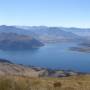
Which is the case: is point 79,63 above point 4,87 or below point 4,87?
below

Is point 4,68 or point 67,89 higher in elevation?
point 67,89

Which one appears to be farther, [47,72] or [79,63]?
[79,63]

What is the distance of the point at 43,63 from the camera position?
181 m

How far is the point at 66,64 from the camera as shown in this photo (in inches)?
7003

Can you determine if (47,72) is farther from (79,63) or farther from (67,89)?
(67,89)

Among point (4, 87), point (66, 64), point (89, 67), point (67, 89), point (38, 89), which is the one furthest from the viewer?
point (66, 64)

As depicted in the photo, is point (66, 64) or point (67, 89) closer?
point (67, 89)

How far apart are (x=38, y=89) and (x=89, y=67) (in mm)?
157237

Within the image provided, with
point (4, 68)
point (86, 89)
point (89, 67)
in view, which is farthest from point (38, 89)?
point (89, 67)

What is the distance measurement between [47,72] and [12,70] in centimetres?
2116

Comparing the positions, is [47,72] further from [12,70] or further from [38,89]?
[38,89]

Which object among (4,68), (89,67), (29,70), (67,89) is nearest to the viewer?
(67,89)

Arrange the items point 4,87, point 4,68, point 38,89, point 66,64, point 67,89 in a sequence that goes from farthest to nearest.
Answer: point 66,64 < point 4,68 < point 67,89 < point 38,89 < point 4,87

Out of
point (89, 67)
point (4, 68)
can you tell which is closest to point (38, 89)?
point (4, 68)
